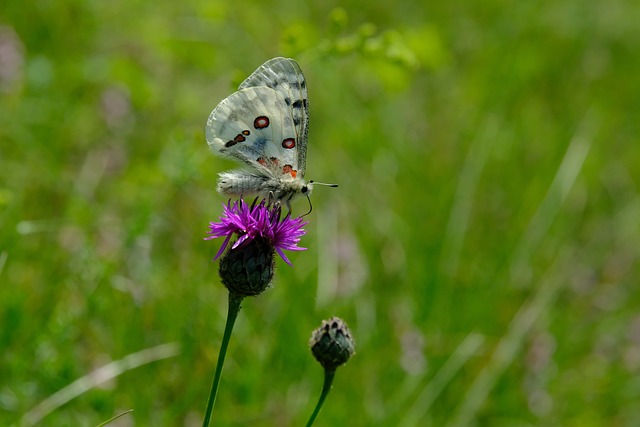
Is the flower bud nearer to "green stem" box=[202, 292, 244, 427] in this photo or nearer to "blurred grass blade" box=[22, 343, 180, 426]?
"green stem" box=[202, 292, 244, 427]

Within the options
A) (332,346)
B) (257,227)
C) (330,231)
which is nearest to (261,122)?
(257,227)

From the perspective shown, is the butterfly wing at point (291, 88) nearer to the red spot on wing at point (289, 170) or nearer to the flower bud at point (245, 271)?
the red spot on wing at point (289, 170)

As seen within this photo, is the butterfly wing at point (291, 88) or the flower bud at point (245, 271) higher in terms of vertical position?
the butterfly wing at point (291, 88)

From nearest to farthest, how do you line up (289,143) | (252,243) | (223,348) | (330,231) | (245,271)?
(223,348) → (245,271) → (252,243) → (289,143) → (330,231)

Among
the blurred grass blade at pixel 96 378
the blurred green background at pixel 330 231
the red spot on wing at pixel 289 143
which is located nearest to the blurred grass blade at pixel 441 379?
the blurred green background at pixel 330 231

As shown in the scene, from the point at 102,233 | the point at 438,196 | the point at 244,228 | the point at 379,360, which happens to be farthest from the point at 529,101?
the point at 244,228

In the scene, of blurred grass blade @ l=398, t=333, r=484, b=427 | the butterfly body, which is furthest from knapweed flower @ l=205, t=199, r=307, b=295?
blurred grass blade @ l=398, t=333, r=484, b=427

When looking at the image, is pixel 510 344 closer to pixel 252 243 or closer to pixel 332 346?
pixel 332 346
